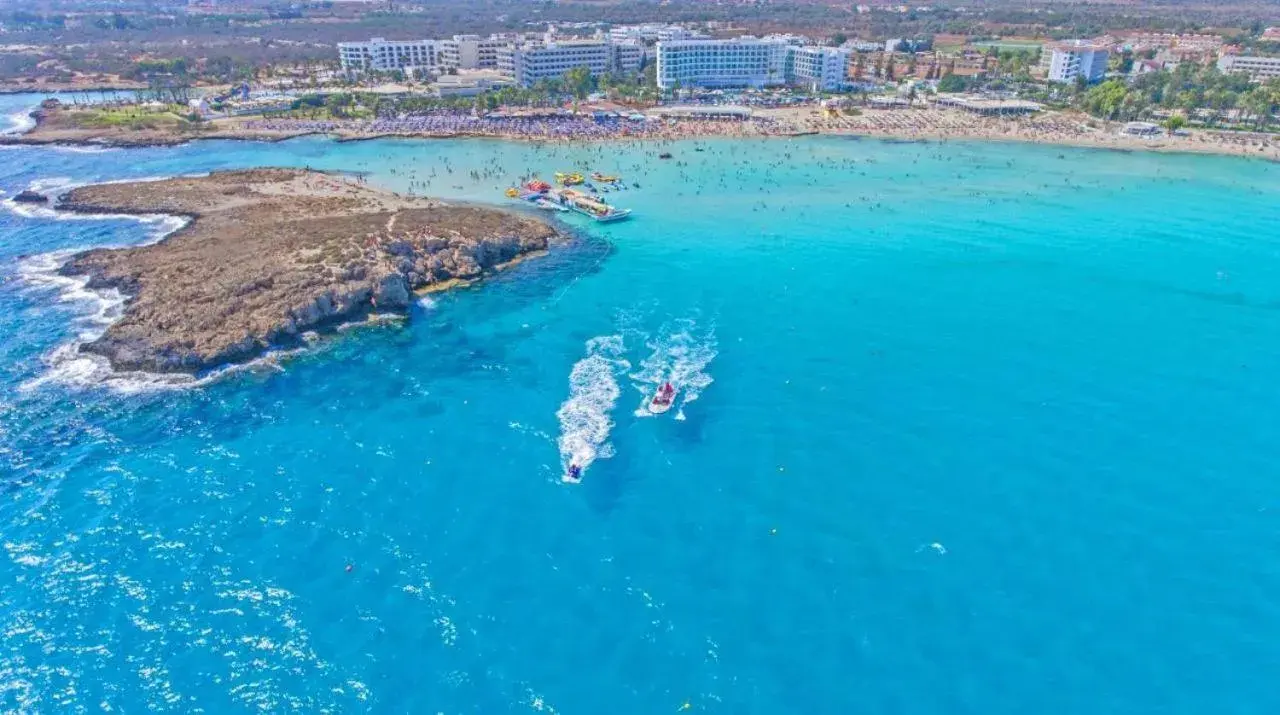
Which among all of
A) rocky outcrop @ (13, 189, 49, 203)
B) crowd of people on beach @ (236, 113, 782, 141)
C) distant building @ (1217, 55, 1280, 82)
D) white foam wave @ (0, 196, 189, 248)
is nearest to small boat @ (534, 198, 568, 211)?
white foam wave @ (0, 196, 189, 248)

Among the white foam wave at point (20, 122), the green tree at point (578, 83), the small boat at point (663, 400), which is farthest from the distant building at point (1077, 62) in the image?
the white foam wave at point (20, 122)

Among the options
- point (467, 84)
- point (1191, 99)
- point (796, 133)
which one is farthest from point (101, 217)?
point (1191, 99)

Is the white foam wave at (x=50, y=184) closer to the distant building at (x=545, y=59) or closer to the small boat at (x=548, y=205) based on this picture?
the small boat at (x=548, y=205)

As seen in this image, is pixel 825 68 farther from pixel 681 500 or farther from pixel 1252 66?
pixel 681 500

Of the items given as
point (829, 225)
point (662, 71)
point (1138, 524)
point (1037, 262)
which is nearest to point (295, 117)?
point (662, 71)

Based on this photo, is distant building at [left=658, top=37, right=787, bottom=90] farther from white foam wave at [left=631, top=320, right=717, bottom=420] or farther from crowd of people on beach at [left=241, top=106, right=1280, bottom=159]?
white foam wave at [left=631, top=320, right=717, bottom=420]
